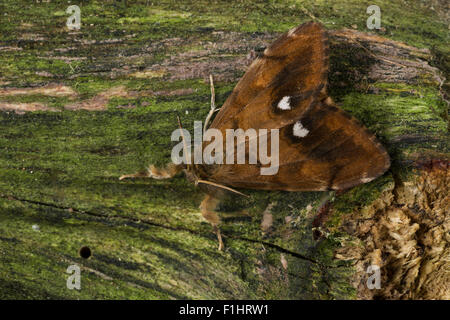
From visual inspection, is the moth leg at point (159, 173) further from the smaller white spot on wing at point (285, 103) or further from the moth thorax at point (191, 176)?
the smaller white spot on wing at point (285, 103)

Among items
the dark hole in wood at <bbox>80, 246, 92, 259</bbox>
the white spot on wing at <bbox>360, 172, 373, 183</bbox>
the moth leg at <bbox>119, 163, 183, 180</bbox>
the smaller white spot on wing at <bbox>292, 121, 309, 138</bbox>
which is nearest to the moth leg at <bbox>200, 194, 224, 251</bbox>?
the moth leg at <bbox>119, 163, 183, 180</bbox>

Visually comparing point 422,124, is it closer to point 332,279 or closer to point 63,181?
point 332,279

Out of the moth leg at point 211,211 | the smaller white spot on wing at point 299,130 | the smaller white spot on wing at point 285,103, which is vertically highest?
the smaller white spot on wing at point 285,103

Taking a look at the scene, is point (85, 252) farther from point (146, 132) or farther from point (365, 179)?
point (365, 179)

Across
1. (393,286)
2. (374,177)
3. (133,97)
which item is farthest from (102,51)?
(393,286)

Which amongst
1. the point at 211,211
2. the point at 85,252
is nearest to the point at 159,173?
the point at 211,211

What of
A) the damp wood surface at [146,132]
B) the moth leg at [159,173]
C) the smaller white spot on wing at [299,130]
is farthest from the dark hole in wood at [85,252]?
the smaller white spot on wing at [299,130]
